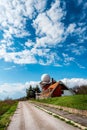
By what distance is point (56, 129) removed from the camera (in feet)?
45.4

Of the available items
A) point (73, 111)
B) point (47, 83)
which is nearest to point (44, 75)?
point (47, 83)

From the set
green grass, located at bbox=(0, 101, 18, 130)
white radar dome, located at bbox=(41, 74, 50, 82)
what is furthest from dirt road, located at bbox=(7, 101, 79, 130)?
white radar dome, located at bbox=(41, 74, 50, 82)

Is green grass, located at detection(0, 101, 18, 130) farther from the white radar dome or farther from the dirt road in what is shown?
the white radar dome

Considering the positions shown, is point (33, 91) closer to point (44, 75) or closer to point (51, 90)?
point (44, 75)

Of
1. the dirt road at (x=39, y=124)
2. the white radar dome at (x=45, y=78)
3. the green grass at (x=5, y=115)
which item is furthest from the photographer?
the white radar dome at (x=45, y=78)

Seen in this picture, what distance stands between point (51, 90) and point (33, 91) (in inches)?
3102

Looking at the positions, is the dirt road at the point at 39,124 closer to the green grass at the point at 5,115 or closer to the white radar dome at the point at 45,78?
the green grass at the point at 5,115

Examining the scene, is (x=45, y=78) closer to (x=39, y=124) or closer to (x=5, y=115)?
(x=5, y=115)

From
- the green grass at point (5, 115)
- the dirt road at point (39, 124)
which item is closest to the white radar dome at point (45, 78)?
the green grass at point (5, 115)

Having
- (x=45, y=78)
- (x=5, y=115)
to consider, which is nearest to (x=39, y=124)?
(x=5, y=115)

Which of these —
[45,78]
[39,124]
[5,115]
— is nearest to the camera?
[39,124]

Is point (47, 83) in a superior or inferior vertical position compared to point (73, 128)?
superior

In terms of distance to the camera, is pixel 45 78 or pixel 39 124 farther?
pixel 45 78

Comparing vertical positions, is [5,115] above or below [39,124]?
above
